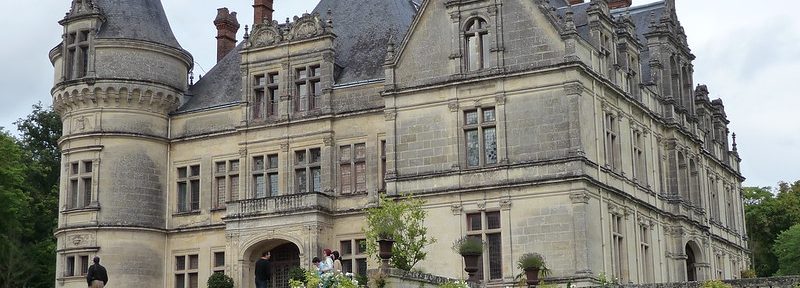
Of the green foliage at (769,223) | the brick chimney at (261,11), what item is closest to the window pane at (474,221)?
the brick chimney at (261,11)

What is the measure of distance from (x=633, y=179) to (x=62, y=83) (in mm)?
19668

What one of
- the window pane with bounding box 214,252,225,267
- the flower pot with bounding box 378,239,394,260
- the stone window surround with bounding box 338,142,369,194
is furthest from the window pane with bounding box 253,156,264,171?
the flower pot with bounding box 378,239,394,260

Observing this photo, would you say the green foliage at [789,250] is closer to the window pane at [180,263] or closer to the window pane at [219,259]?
the window pane at [219,259]

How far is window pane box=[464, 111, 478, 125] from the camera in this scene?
34.2 m

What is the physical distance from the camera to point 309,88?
126 ft

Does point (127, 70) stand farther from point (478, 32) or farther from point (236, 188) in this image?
point (478, 32)

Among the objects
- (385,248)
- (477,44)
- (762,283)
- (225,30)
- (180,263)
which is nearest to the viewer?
(762,283)

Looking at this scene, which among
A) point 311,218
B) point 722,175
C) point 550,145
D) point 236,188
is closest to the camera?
point 550,145

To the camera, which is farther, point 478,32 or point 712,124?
point 712,124

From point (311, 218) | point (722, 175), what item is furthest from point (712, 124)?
point (311, 218)

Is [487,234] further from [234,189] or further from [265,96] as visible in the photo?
[234,189]

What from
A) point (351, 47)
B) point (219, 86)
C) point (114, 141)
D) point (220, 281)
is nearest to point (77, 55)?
point (114, 141)

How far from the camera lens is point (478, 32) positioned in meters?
34.7

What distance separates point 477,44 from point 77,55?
14656 mm
